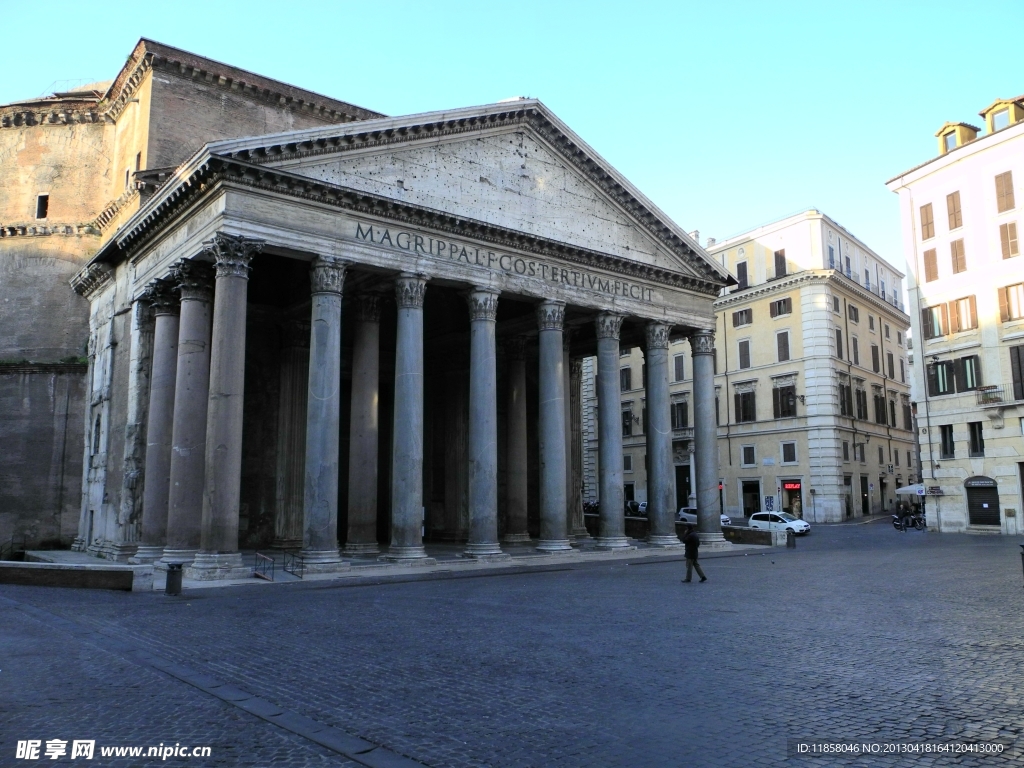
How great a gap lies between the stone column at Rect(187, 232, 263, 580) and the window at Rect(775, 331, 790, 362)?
3262cm

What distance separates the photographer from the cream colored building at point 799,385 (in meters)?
42.1

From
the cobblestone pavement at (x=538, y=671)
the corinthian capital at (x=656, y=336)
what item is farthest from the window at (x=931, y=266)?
the cobblestone pavement at (x=538, y=671)

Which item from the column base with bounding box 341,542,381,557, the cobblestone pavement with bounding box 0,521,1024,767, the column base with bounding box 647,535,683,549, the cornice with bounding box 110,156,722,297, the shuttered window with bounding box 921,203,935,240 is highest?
the shuttered window with bounding box 921,203,935,240

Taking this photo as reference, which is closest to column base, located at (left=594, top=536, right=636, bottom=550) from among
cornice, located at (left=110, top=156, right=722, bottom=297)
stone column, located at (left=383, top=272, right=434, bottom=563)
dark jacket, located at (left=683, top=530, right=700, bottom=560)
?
stone column, located at (left=383, top=272, right=434, bottom=563)

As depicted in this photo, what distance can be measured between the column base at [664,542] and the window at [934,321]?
17318 millimetres

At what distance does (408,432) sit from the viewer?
2050cm

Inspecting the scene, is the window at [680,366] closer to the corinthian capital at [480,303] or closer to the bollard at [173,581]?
the corinthian capital at [480,303]

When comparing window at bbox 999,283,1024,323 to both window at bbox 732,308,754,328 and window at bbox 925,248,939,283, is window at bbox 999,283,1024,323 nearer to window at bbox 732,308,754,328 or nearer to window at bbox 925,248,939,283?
window at bbox 925,248,939,283

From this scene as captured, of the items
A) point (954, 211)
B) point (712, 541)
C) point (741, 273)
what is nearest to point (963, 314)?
point (954, 211)

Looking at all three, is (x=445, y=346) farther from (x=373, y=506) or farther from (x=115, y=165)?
(x=115, y=165)

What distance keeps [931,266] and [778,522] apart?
1312cm

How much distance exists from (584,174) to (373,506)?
12.1 metres

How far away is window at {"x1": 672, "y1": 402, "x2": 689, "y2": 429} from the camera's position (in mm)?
48094

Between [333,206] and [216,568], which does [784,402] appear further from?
[216,568]
